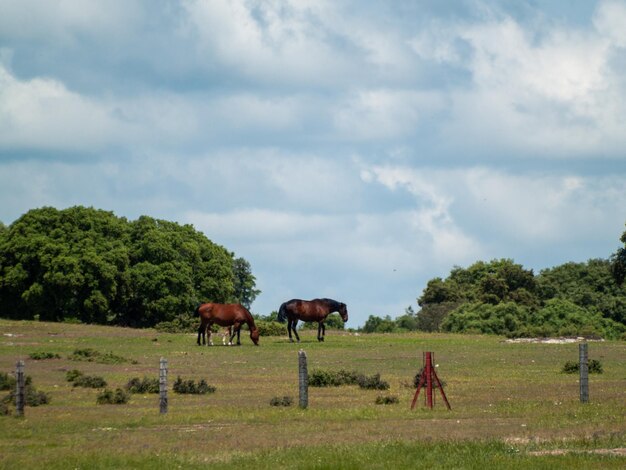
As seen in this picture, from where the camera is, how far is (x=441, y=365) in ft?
148

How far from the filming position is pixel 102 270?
91.4 meters

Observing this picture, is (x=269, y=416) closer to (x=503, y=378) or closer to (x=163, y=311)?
(x=503, y=378)

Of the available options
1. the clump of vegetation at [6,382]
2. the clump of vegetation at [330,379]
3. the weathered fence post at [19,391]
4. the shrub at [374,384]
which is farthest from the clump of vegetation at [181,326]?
the weathered fence post at [19,391]

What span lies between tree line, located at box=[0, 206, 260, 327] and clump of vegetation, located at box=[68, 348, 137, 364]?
42812 mm

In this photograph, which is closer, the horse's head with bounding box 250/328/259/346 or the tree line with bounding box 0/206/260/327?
the horse's head with bounding box 250/328/259/346

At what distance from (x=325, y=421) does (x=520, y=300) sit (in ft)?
309

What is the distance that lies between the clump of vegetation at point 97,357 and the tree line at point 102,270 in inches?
1686

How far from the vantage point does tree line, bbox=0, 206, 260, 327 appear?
91.1 meters

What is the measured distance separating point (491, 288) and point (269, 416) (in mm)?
95413

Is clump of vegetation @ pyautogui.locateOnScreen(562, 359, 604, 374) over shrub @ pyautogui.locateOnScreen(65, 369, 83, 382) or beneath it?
over

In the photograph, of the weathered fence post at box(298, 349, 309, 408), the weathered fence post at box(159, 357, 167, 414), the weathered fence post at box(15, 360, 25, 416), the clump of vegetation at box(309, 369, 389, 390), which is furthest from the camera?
the clump of vegetation at box(309, 369, 389, 390)

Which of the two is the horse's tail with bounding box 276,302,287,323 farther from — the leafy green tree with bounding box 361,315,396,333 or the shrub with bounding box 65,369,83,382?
the leafy green tree with bounding box 361,315,396,333

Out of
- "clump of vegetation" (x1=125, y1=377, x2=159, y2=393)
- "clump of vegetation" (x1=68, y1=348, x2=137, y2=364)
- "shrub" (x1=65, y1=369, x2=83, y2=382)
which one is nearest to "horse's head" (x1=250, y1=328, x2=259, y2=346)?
"clump of vegetation" (x1=68, y1=348, x2=137, y2=364)

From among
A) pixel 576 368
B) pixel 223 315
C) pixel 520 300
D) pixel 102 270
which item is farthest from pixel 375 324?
pixel 576 368
